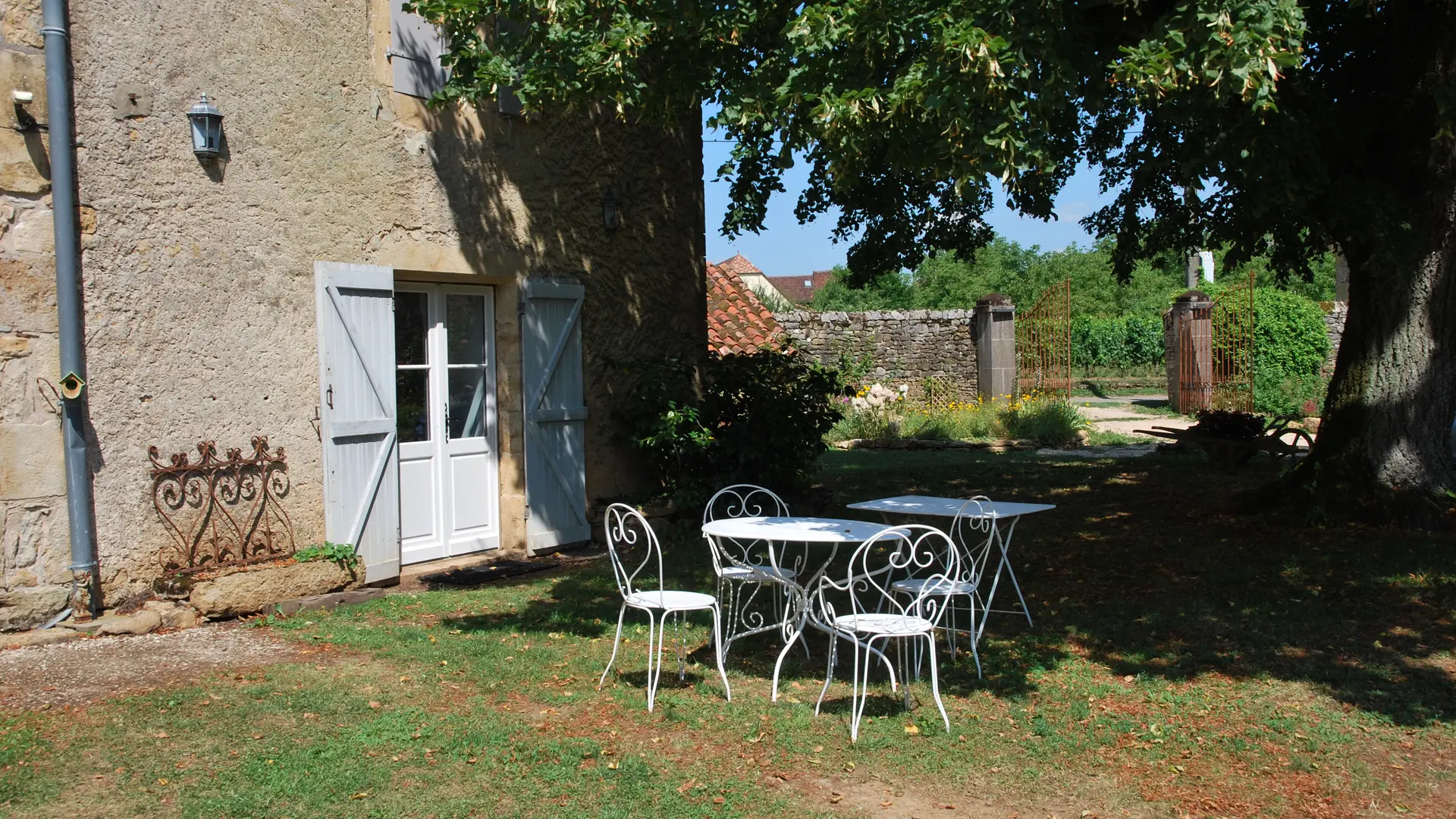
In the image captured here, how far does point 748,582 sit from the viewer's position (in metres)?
5.74

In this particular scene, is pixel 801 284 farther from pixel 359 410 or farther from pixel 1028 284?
pixel 359 410

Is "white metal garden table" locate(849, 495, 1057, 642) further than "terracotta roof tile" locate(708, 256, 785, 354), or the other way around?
"terracotta roof tile" locate(708, 256, 785, 354)

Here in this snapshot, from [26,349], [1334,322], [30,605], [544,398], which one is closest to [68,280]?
[26,349]

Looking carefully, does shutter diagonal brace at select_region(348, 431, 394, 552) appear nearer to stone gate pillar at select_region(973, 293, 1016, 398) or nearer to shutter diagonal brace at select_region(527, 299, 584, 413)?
shutter diagonal brace at select_region(527, 299, 584, 413)

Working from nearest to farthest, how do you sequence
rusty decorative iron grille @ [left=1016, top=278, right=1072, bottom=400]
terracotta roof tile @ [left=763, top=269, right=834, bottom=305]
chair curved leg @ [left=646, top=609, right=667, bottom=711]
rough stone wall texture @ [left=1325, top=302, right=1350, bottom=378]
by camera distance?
chair curved leg @ [left=646, top=609, right=667, bottom=711] < rusty decorative iron grille @ [left=1016, top=278, right=1072, bottom=400] < rough stone wall texture @ [left=1325, top=302, right=1350, bottom=378] < terracotta roof tile @ [left=763, top=269, right=834, bottom=305]

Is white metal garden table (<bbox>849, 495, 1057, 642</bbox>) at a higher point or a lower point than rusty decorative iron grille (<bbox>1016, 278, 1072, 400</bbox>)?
lower

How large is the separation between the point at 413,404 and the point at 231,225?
5.46 feet

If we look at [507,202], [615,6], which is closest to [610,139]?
[507,202]

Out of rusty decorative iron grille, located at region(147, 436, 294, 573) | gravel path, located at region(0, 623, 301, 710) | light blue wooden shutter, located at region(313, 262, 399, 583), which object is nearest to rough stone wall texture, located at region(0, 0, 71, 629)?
gravel path, located at region(0, 623, 301, 710)

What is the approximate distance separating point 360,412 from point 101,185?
1.83 metres

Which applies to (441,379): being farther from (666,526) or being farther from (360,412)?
(666,526)

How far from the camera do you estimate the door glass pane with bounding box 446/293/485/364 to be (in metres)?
7.63

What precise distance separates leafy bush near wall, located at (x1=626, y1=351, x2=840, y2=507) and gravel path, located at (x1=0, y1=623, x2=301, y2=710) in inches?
129

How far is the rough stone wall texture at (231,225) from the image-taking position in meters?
5.56
